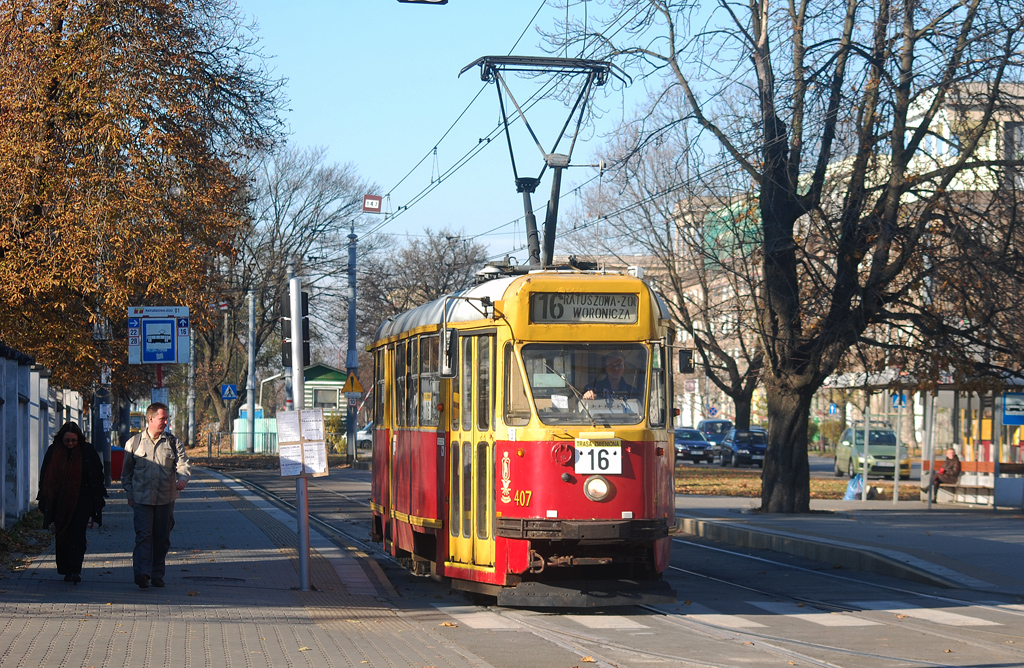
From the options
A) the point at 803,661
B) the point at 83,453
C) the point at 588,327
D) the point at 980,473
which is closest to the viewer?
the point at 803,661

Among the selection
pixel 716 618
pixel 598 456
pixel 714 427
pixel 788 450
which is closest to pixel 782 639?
pixel 716 618

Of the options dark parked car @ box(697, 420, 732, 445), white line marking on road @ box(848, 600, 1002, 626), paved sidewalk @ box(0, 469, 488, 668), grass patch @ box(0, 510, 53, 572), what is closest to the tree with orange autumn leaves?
grass patch @ box(0, 510, 53, 572)

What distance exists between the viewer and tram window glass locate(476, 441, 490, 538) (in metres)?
11.0

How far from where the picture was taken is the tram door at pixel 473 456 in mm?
10984

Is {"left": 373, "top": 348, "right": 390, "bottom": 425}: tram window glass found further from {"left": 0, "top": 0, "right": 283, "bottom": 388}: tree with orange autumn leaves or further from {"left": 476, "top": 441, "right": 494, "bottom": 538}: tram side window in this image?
{"left": 0, "top": 0, "right": 283, "bottom": 388}: tree with orange autumn leaves

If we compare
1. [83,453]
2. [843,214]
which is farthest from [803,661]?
[843,214]

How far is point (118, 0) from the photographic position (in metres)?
20.7

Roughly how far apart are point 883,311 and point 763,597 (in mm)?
9410

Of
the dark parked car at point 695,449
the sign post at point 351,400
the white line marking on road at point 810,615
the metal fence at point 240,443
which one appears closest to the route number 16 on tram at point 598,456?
the white line marking on road at point 810,615

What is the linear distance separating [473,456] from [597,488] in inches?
49.6

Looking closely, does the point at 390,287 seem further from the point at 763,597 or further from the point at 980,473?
the point at 763,597

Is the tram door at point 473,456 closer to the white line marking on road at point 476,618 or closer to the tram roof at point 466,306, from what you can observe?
the tram roof at point 466,306

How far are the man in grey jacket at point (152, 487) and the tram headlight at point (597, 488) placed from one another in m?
3.76

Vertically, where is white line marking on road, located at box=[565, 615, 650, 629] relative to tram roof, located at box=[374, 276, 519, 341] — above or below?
below
